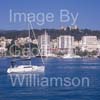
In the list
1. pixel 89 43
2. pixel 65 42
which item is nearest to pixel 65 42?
pixel 65 42

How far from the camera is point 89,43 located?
26.5ft

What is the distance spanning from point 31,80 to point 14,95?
5.79 ft

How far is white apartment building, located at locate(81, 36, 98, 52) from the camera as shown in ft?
25.6

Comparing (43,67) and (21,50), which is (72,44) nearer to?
(21,50)

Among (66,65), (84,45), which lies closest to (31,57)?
(84,45)

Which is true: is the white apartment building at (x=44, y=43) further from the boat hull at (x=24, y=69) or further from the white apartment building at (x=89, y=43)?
the boat hull at (x=24, y=69)

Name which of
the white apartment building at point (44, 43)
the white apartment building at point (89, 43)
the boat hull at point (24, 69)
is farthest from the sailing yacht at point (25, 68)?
the white apartment building at point (89, 43)

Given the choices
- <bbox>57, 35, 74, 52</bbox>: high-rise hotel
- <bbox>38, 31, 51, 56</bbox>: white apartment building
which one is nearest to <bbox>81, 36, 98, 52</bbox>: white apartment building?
<bbox>57, 35, 74, 52</bbox>: high-rise hotel

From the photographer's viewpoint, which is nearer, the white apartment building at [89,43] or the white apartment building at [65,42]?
the white apartment building at [65,42]

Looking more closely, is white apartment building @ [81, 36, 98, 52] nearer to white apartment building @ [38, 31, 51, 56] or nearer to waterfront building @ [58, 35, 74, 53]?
waterfront building @ [58, 35, 74, 53]

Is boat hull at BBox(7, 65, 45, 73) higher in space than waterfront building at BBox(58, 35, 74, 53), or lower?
lower

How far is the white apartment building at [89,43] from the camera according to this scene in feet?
25.6

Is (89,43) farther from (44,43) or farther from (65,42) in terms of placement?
(44,43)

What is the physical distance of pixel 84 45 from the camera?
7.80 meters
